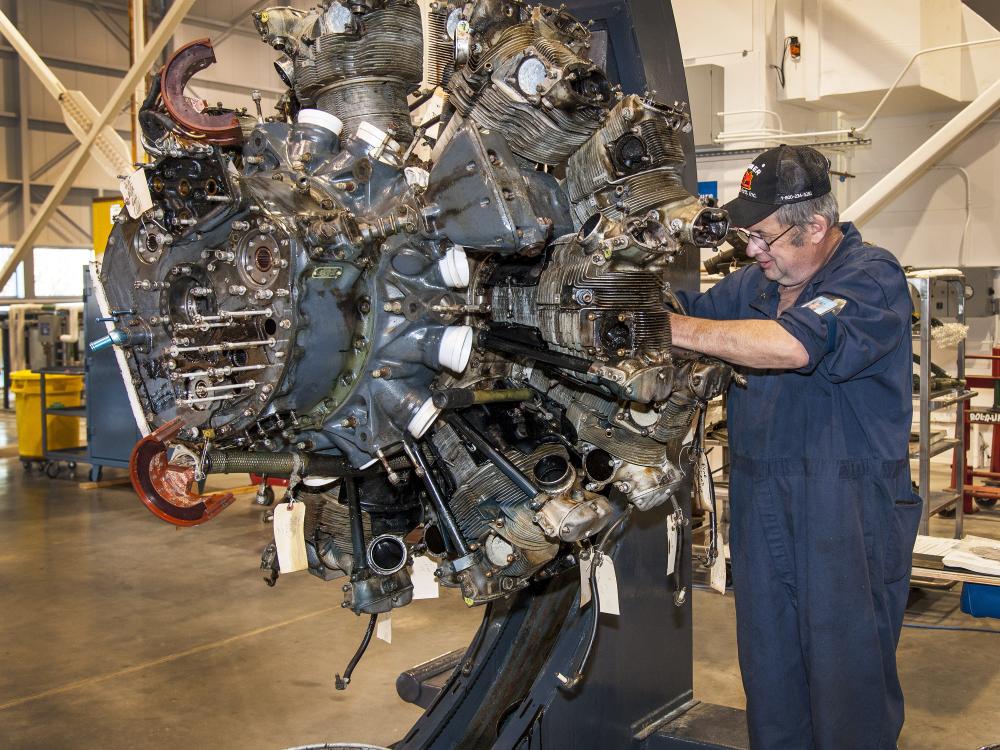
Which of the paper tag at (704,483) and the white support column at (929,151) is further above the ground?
the white support column at (929,151)

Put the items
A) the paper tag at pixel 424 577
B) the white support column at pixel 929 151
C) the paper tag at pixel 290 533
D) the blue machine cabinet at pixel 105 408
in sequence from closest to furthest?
the paper tag at pixel 290 533 < the paper tag at pixel 424 577 < the white support column at pixel 929 151 < the blue machine cabinet at pixel 105 408

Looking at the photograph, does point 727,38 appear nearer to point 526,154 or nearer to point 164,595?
point 164,595

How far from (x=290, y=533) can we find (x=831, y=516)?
1221mm

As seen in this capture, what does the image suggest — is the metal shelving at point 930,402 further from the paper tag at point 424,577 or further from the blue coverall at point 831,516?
the paper tag at point 424,577

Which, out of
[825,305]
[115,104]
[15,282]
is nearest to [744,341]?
[825,305]

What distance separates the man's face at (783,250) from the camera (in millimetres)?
2457

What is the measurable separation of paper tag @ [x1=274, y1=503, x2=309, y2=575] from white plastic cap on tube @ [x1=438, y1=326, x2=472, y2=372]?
22.0 inches

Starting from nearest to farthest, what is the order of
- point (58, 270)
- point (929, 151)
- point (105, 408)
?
point (929, 151)
point (105, 408)
point (58, 270)

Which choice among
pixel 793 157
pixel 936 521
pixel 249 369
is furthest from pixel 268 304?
pixel 936 521

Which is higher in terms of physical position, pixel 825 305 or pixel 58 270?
pixel 58 270

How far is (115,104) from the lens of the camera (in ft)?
28.3

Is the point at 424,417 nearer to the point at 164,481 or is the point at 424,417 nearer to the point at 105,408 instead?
the point at 164,481

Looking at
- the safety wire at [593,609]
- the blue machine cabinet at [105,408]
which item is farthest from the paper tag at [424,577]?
the blue machine cabinet at [105,408]

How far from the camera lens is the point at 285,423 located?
2.15 m
